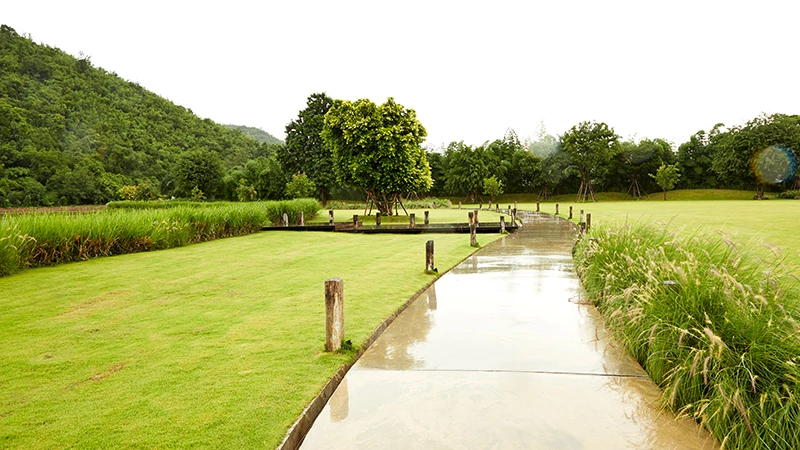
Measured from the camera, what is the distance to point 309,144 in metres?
52.9

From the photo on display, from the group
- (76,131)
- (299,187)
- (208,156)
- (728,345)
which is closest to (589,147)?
(299,187)

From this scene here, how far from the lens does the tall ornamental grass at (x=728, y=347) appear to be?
3146mm

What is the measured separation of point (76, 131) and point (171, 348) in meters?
77.7

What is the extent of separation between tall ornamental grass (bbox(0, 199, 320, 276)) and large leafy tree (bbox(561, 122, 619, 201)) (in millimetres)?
56922

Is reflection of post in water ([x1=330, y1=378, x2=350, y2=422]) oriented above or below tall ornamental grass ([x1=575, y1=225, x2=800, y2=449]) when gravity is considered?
below

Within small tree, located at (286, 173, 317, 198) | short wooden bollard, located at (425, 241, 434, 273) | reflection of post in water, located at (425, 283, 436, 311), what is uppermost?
small tree, located at (286, 173, 317, 198)

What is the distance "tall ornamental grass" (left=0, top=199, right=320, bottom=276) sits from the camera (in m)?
11.3

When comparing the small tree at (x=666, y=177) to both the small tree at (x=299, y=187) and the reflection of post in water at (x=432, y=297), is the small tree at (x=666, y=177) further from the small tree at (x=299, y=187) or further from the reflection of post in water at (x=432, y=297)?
the reflection of post in water at (x=432, y=297)

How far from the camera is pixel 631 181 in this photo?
7206 cm

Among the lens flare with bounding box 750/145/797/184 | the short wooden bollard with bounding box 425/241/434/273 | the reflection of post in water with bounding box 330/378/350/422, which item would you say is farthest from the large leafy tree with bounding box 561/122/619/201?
the reflection of post in water with bounding box 330/378/350/422

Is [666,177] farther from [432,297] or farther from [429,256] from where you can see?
[432,297]

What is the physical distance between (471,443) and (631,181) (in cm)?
7931

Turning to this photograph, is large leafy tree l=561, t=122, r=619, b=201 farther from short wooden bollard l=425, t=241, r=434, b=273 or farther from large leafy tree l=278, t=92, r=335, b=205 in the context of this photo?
short wooden bollard l=425, t=241, r=434, b=273

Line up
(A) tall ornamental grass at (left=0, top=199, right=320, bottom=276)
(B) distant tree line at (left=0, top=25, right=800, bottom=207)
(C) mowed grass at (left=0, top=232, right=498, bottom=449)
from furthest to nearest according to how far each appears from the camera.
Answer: (B) distant tree line at (left=0, top=25, right=800, bottom=207) → (A) tall ornamental grass at (left=0, top=199, right=320, bottom=276) → (C) mowed grass at (left=0, top=232, right=498, bottom=449)
